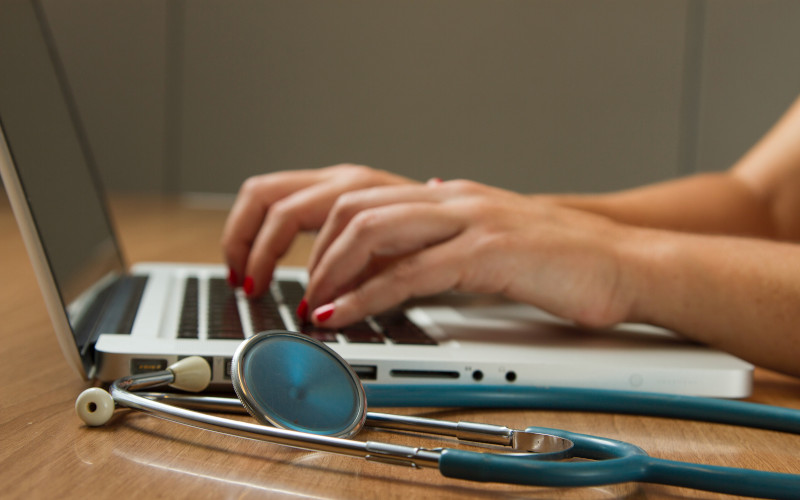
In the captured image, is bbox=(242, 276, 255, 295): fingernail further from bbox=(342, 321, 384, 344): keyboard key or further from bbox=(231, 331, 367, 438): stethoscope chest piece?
bbox=(231, 331, 367, 438): stethoscope chest piece

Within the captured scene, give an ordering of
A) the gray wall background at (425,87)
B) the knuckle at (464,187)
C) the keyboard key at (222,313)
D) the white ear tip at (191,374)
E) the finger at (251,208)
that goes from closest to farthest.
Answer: the white ear tip at (191,374), the keyboard key at (222,313), the knuckle at (464,187), the finger at (251,208), the gray wall background at (425,87)

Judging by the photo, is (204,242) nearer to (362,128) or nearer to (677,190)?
(677,190)

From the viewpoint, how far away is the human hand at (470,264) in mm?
544

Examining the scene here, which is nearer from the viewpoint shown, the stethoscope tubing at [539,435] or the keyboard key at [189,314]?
the stethoscope tubing at [539,435]

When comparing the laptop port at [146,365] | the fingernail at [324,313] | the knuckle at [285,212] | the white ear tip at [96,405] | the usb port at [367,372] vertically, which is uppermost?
the white ear tip at [96,405]

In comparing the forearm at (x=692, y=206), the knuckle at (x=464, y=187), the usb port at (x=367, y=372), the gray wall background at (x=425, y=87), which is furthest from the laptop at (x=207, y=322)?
the gray wall background at (x=425, y=87)

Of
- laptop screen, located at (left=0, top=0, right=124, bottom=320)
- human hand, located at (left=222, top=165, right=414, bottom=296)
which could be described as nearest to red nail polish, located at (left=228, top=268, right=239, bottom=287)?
human hand, located at (left=222, top=165, right=414, bottom=296)

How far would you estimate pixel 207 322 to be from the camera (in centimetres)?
53

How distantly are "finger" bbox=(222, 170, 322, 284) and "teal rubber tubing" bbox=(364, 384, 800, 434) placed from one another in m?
0.41

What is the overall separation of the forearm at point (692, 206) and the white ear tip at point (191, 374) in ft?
1.72

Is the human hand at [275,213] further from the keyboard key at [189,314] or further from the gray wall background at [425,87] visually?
the gray wall background at [425,87]

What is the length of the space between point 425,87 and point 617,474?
2.73m

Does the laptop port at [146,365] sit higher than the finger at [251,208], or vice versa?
the laptop port at [146,365]

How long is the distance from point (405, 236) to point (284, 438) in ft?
0.90
